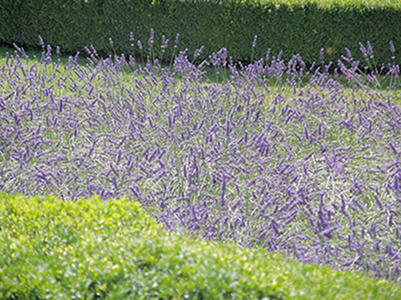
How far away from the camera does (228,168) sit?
4535mm

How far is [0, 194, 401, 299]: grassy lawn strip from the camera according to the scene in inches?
94.7

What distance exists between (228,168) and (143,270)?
216cm

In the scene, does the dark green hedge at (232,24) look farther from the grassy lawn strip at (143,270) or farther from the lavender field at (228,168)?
the grassy lawn strip at (143,270)

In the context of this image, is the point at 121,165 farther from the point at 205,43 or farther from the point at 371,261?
the point at 205,43

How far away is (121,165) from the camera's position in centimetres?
432

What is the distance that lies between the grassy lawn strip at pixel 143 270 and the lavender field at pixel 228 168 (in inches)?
23.6

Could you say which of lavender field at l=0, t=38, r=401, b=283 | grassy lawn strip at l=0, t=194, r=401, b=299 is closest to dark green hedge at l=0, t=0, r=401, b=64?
lavender field at l=0, t=38, r=401, b=283

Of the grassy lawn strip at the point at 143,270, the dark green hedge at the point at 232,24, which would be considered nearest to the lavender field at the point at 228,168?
the grassy lawn strip at the point at 143,270

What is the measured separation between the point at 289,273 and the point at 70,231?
1.43 metres

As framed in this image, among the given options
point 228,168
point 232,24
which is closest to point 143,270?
point 228,168

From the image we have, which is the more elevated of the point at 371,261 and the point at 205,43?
the point at 205,43

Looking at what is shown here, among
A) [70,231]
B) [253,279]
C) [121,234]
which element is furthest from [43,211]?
[253,279]

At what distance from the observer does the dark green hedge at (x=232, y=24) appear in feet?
31.2

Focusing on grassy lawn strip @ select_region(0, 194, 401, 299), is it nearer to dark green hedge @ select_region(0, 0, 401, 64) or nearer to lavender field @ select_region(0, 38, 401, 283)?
lavender field @ select_region(0, 38, 401, 283)
